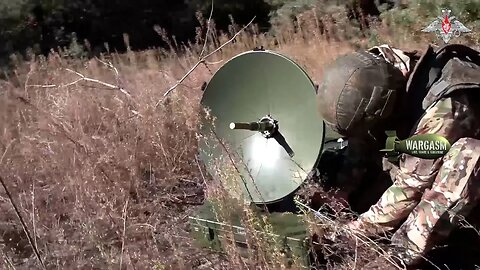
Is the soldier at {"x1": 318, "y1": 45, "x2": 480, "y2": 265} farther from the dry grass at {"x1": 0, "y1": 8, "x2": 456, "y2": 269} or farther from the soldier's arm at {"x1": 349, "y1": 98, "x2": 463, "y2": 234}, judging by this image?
the dry grass at {"x1": 0, "y1": 8, "x2": 456, "y2": 269}

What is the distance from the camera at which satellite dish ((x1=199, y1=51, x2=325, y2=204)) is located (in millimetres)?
4164

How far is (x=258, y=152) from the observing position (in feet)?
14.6

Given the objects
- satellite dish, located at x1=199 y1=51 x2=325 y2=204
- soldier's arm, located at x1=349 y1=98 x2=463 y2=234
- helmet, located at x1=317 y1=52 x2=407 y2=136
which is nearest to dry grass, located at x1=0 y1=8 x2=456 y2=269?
soldier's arm, located at x1=349 y1=98 x2=463 y2=234

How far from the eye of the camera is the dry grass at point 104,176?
4.29 metres

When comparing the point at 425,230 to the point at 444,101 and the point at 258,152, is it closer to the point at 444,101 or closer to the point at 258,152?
the point at 444,101

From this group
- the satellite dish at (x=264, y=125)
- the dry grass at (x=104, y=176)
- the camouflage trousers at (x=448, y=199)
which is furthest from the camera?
the dry grass at (x=104, y=176)

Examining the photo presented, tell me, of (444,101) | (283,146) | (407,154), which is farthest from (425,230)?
(283,146)

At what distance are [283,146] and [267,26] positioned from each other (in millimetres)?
10739

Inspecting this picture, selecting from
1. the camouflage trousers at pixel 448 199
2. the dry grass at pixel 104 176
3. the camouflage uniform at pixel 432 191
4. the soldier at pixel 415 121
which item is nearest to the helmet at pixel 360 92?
the soldier at pixel 415 121

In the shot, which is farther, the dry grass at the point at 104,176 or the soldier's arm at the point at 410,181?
the dry grass at the point at 104,176

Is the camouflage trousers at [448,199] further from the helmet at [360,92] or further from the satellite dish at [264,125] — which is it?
the satellite dish at [264,125]

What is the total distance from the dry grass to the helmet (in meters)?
0.71

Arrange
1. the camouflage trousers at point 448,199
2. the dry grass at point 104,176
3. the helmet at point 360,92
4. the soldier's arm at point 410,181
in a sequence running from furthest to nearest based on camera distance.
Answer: the dry grass at point 104,176
the helmet at point 360,92
the soldier's arm at point 410,181
the camouflage trousers at point 448,199

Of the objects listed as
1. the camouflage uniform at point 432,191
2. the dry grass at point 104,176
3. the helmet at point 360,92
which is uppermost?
the helmet at point 360,92
